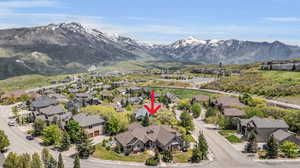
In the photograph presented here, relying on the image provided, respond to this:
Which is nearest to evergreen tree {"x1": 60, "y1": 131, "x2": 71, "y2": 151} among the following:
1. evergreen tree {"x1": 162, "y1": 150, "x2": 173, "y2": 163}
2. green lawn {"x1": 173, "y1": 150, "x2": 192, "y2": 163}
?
evergreen tree {"x1": 162, "y1": 150, "x2": 173, "y2": 163}

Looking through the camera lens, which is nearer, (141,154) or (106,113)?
(141,154)

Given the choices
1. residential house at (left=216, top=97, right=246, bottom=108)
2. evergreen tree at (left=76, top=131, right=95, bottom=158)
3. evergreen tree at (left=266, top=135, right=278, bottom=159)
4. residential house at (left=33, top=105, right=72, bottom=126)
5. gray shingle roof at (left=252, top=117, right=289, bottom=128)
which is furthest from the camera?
residential house at (left=216, top=97, right=246, bottom=108)

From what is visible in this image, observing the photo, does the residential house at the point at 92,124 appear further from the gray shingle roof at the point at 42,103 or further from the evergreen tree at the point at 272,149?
the evergreen tree at the point at 272,149

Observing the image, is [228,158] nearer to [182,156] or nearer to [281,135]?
[182,156]

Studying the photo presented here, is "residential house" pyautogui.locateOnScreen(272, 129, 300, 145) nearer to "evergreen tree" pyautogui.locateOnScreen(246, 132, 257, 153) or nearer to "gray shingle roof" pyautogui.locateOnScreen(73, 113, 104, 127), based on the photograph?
"evergreen tree" pyautogui.locateOnScreen(246, 132, 257, 153)

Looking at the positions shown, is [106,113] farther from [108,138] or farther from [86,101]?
→ [86,101]

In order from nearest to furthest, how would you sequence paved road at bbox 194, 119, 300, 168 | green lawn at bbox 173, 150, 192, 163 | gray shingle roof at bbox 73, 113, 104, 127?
1. paved road at bbox 194, 119, 300, 168
2. green lawn at bbox 173, 150, 192, 163
3. gray shingle roof at bbox 73, 113, 104, 127

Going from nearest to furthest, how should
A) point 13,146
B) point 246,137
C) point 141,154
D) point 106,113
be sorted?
point 141,154 < point 13,146 < point 246,137 < point 106,113

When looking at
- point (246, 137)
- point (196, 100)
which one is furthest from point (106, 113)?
point (196, 100)

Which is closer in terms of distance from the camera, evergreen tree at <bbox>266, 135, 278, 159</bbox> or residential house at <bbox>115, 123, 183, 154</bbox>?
evergreen tree at <bbox>266, 135, 278, 159</bbox>
